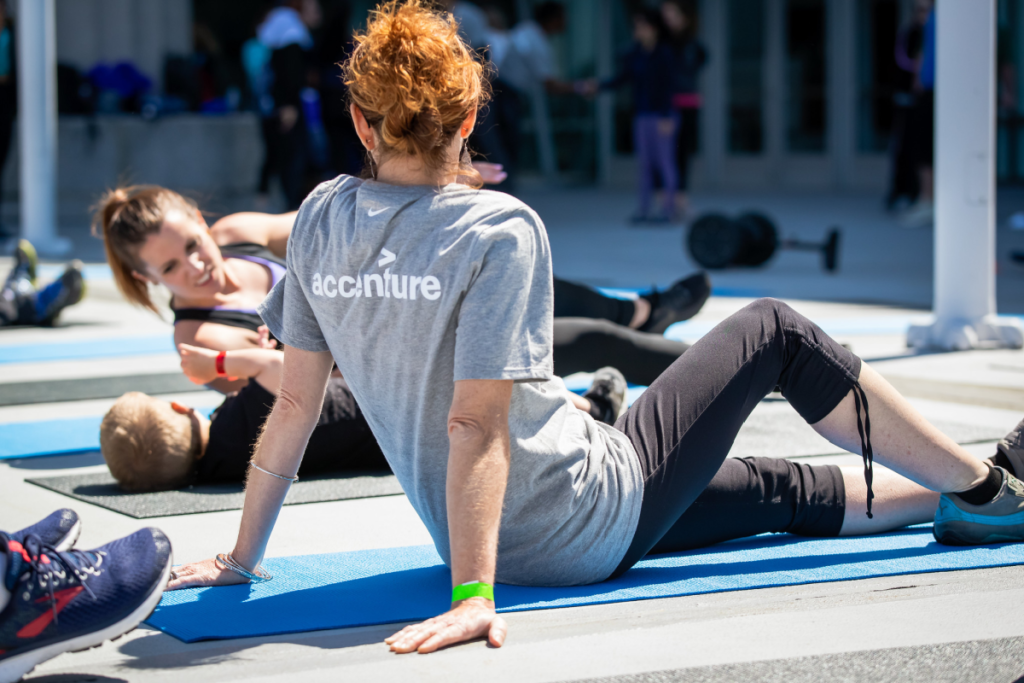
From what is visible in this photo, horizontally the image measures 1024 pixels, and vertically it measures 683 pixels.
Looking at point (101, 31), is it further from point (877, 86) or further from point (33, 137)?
point (877, 86)

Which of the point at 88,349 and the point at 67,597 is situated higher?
the point at 67,597

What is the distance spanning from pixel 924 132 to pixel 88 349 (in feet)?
27.4

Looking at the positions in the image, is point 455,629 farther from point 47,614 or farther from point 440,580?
point 47,614

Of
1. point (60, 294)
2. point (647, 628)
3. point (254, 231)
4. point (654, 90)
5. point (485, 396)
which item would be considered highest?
point (654, 90)

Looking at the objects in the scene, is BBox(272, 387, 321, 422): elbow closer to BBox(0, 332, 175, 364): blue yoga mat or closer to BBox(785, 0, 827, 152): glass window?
BBox(0, 332, 175, 364): blue yoga mat

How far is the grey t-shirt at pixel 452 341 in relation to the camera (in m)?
2.17

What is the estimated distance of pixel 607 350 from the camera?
4234 millimetres

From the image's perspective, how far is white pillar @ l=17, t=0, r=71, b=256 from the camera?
10.6 metres

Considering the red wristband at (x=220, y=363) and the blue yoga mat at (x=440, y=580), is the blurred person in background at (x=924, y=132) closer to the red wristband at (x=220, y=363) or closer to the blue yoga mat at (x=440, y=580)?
the red wristband at (x=220, y=363)

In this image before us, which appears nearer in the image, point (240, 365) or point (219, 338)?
point (240, 365)

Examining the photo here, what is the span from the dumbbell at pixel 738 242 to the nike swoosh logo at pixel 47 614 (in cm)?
747

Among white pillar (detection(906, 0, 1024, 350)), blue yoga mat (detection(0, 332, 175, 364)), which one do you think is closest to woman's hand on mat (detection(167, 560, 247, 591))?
blue yoga mat (detection(0, 332, 175, 364))

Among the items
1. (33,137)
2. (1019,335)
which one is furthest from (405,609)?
(33,137)

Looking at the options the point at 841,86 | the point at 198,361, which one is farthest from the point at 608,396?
the point at 841,86
